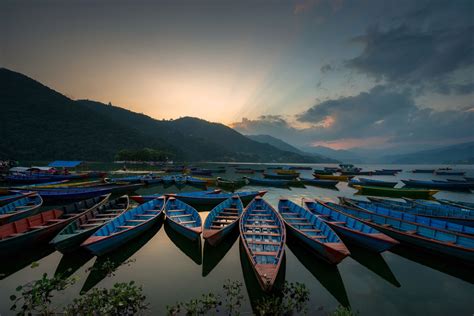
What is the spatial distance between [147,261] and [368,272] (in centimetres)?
1365

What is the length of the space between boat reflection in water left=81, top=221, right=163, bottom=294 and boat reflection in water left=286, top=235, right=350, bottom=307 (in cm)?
1123

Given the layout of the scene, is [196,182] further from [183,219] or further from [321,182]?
[321,182]

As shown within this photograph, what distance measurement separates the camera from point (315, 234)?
1351 cm

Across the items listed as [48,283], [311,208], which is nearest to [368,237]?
[311,208]

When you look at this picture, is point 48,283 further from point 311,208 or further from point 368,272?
point 311,208

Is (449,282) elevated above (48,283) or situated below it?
below

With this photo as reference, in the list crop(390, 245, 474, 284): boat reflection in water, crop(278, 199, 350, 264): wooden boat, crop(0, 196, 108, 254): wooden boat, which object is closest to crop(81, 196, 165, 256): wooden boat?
crop(0, 196, 108, 254): wooden boat

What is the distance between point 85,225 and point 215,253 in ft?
34.2

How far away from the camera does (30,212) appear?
57.6 feet

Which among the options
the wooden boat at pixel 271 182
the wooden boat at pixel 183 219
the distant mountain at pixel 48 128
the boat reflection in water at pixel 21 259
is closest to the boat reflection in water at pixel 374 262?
the wooden boat at pixel 183 219

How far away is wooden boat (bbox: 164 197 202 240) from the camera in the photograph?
12481mm

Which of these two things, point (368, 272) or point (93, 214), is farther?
point (93, 214)

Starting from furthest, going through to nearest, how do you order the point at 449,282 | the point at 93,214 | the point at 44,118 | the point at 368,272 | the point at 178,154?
1. the point at 178,154
2. the point at 44,118
3. the point at 93,214
4. the point at 368,272
5. the point at 449,282

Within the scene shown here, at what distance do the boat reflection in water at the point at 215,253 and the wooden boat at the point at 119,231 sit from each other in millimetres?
5252
